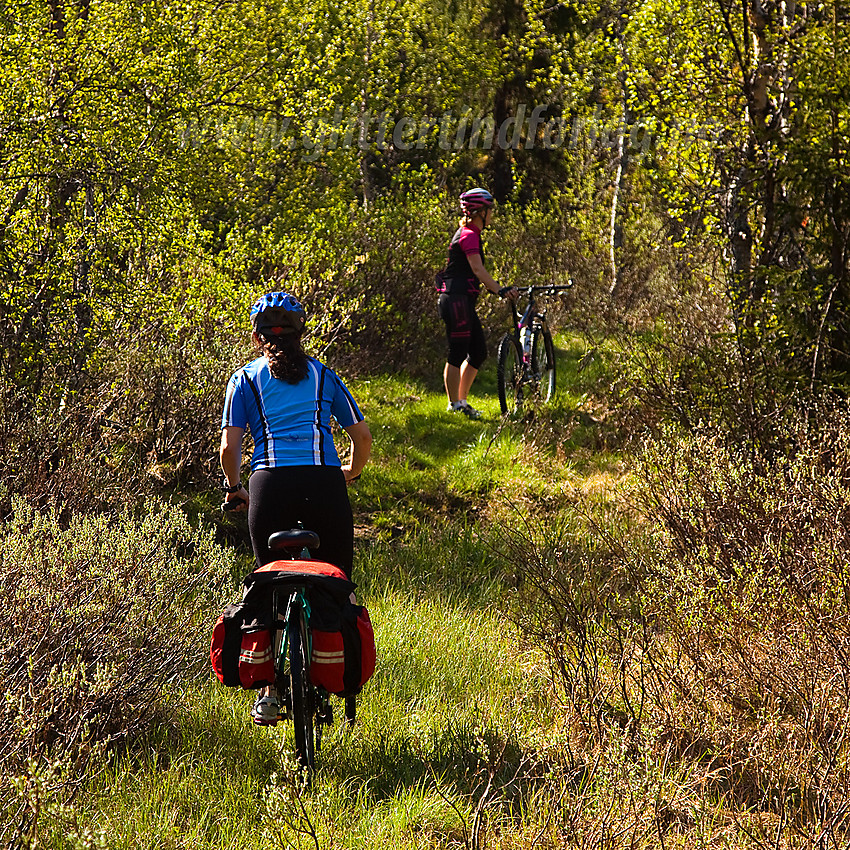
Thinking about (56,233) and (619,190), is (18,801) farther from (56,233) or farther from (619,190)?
(619,190)

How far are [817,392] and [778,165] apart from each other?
163 cm

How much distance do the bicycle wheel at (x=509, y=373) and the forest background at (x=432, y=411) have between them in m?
0.41

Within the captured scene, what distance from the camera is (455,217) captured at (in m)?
15.2

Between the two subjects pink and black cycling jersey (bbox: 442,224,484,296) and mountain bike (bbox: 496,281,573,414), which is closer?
pink and black cycling jersey (bbox: 442,224,484,296)

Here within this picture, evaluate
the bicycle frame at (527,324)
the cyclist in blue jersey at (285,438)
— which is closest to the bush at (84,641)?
the cyclist in blue jersey at (285,438)

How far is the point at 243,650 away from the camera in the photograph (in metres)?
3.86

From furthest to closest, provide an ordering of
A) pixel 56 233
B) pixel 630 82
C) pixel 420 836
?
pixel 630 82 < pixel 56 233 < pixel 420 836

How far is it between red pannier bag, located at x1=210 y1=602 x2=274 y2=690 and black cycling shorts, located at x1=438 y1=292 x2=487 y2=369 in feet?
20.4

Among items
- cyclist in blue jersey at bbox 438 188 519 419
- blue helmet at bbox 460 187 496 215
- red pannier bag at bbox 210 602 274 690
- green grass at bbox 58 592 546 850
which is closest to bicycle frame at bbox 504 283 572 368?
cyclist in blue jersey at bbox 438 188 519 419

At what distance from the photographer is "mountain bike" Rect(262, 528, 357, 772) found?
12.5 ft

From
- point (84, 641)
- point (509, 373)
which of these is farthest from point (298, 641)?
point (509, 373)

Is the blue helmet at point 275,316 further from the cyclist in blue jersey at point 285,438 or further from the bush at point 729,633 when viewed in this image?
the bush at point 729,633

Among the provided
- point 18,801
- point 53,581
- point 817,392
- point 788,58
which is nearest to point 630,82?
point 788,58

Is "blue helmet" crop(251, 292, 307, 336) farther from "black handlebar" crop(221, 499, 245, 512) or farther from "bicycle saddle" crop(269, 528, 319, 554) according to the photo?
"bicycle saddle" crop(269, 528, 319, 554)
